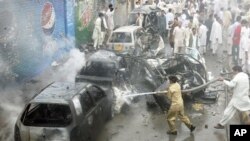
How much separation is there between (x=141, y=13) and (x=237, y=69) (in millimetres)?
13055

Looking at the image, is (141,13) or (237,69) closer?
(237,69)

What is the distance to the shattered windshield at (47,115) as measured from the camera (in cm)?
892

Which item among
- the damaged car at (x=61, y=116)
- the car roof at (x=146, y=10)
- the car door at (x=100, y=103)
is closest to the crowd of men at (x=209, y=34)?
the car roof at (x=146, y=10)

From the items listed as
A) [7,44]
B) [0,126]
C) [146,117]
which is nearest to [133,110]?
[146,117]

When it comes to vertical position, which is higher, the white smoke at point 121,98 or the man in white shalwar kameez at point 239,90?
the man in white shalwar kameez at point 239,90

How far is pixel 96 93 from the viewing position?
10539mm

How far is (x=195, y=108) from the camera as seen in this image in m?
12.9

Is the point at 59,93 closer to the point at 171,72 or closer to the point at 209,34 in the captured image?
the point at 171,72

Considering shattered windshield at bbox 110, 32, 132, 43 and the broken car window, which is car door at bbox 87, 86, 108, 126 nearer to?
the broken car window

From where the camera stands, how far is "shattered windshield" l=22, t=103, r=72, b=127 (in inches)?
351

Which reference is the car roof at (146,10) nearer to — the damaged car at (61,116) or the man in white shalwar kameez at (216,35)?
the man in white shalwar kameez at (216,35)

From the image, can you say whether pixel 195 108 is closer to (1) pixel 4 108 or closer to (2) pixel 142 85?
(2) pixel 142 85

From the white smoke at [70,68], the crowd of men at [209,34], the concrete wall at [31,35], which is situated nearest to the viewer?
the concrete wall at [31,35]

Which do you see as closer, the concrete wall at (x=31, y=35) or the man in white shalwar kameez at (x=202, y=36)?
the concrete wall at (x=31, y=35)
